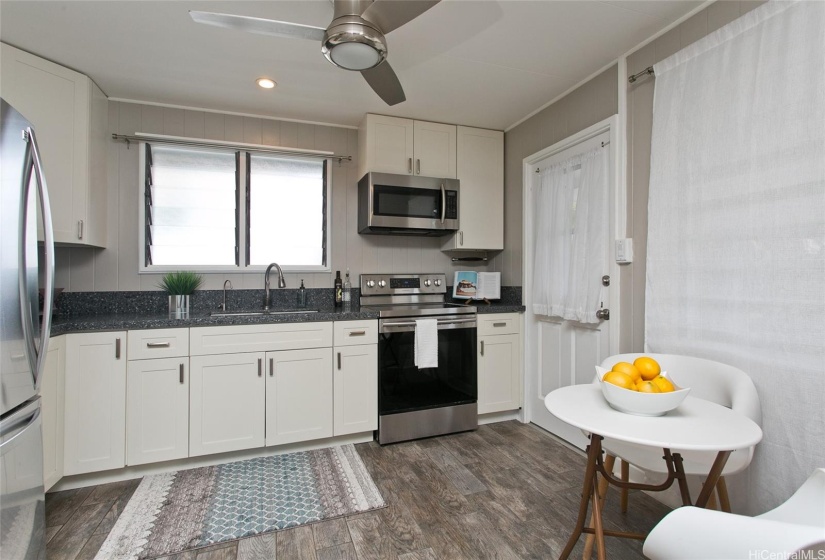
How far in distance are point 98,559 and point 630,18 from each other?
3.45 m

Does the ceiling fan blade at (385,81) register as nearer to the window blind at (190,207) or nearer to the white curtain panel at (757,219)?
the white curtain panel at (757,219)

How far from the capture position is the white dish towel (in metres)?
2.81

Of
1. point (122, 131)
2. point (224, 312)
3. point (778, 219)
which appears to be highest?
point (122, 131)

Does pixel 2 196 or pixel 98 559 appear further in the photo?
pixel 98 559

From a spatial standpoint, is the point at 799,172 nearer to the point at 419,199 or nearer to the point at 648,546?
the point at 648,546

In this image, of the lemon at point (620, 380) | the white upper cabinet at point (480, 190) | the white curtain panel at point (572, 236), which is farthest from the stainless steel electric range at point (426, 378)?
the lemon at point (620, 380)

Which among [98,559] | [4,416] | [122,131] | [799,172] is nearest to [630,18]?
[799,172]

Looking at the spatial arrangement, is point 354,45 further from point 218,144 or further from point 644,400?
point 218,144

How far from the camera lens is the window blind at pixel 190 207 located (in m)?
2.86

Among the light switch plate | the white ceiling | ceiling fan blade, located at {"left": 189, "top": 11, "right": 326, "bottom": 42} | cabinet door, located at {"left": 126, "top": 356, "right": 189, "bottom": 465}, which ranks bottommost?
cabinet door, located at {"left": 126, "top": 356, "right": 189, "bottom": 465}

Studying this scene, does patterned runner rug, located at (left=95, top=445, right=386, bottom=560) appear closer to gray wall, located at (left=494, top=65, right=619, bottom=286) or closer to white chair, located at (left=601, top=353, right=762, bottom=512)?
white chair, located at (left=601, top=353, right=762, bottom=512)

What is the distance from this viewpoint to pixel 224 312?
2.88 meters

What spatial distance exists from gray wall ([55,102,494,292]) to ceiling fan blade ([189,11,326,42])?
1657 mm

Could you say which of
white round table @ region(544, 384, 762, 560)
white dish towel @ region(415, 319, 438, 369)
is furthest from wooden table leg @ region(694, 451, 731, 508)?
white dish towel @ region(415, 319, 438, 369)
